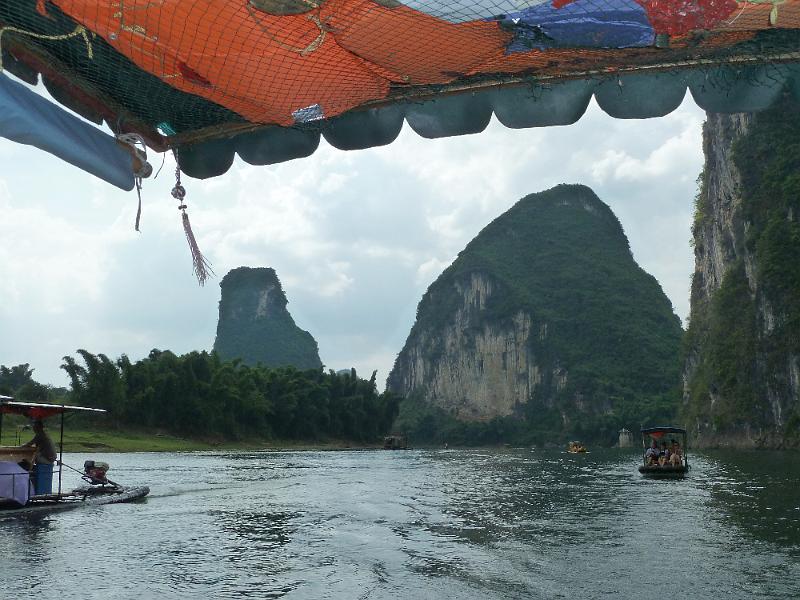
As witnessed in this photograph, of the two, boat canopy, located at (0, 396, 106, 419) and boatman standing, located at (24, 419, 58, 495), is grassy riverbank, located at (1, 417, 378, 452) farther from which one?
boat canopy, located at (0, 396, 106, 419)

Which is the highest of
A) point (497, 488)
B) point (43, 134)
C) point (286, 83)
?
point (286, 83)

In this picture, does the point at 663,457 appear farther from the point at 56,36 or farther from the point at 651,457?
the point at 56,36

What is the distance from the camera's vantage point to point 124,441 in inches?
1903

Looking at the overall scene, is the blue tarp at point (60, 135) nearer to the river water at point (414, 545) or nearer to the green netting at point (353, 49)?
the green netting at point (353, 49)

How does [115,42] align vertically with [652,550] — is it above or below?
above

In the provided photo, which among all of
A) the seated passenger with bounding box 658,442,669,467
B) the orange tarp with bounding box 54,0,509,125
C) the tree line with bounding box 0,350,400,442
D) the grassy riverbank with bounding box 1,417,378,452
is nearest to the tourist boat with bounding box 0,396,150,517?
the orange tarp with bounding box 54,0,509,125

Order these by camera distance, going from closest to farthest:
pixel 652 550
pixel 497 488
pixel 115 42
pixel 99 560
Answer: pixel 115 42, pixel 99 560, pixel 652 550, pixel 497 488

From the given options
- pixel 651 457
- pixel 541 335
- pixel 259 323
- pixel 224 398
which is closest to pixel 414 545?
pixel 651 457

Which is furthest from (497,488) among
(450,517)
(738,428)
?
(738,428)

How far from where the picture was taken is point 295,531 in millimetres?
13969

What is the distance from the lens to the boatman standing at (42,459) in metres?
14.1

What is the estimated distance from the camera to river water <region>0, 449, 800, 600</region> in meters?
9.02

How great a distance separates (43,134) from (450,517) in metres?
15.3

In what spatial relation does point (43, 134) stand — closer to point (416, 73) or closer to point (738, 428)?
point (416, 73)
